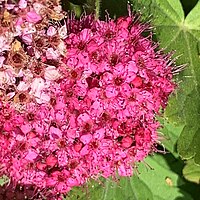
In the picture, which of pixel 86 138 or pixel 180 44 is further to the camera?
pixel 180 44

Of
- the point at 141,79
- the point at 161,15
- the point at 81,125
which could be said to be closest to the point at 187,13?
Result: the point at 161,15

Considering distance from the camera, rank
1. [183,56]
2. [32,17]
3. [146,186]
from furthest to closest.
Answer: [146,186] < [183,56] < [32,17]

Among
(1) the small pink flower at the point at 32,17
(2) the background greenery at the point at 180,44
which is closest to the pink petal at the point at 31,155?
(1) the small pink flower at the point at 32,17

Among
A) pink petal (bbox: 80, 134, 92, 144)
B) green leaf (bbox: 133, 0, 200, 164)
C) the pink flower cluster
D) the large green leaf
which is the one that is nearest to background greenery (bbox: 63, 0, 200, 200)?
green leaf (bbox: 133, 0, 200, 164)

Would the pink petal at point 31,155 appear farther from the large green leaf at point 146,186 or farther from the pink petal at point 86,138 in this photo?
the large green leaf at point 146,186

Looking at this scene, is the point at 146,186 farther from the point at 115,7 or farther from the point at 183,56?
the point at 115,7

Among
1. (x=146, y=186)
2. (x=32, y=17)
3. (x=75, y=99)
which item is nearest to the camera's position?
(x=32, y=17)

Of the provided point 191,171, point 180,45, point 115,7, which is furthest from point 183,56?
point 191,171
